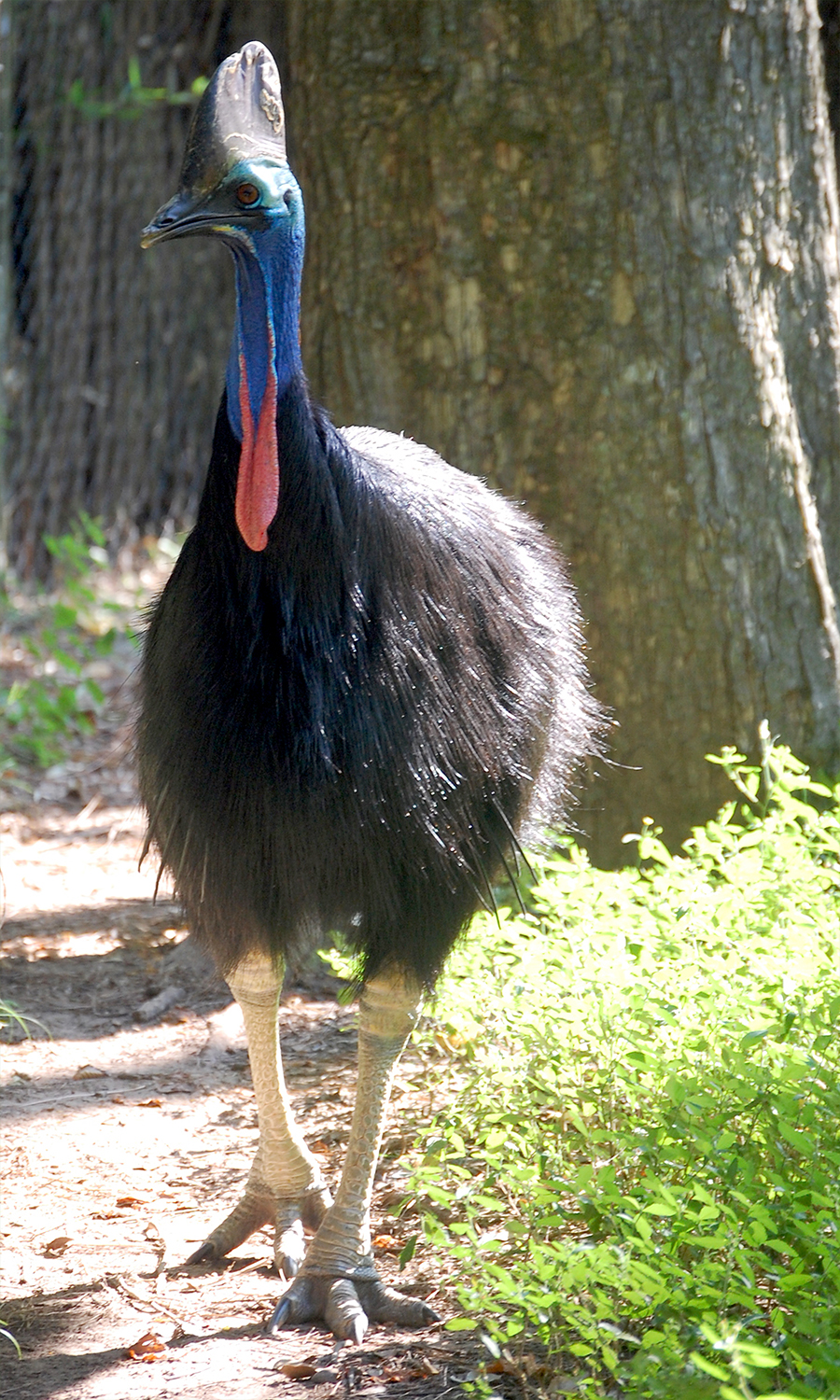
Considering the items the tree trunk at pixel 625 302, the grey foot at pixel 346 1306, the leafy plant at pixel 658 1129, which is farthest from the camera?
the tree trunk at pixel 625 302

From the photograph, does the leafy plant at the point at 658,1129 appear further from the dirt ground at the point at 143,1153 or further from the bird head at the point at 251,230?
the bird head at the point at 251,230

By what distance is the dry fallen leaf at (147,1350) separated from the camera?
7.53 ft

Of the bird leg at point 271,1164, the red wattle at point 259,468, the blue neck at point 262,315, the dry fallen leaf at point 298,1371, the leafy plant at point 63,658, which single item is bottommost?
Result: the dry fallen leaf at point 298,1371

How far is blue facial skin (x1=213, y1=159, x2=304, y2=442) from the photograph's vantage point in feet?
7.29

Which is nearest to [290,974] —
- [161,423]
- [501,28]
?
[501,28]

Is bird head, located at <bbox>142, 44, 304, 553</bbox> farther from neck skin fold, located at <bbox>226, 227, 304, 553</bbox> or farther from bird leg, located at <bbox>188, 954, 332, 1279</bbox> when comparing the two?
bird leg, located at <bbox>188, 954, 332, 1279</bbox>

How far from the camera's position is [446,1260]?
2.56m

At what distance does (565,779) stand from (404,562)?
2.58ft

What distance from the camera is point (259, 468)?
221 centimetres

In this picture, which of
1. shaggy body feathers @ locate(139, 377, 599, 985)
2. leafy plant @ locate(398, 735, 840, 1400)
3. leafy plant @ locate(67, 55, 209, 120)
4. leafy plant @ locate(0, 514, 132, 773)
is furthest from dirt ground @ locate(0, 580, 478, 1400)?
leafy plant @ locate(67, 55, 209, 120)

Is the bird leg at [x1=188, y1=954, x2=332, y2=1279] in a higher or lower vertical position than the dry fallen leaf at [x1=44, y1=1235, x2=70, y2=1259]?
higher

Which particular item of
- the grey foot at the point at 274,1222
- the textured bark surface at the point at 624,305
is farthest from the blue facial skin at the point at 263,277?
the textured bark surface at the point at 624,305

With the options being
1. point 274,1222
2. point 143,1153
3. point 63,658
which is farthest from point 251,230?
point 63,658

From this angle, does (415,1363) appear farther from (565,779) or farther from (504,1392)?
(565,779)
